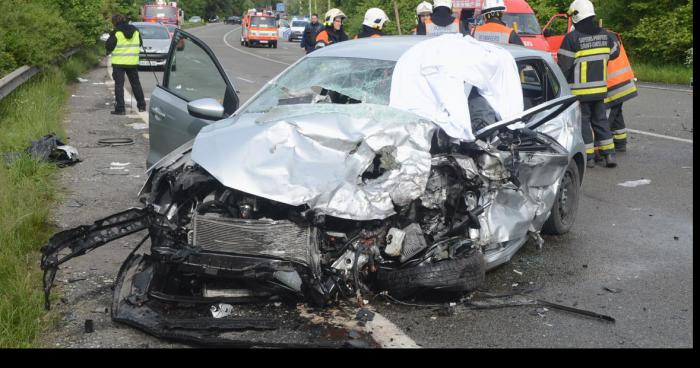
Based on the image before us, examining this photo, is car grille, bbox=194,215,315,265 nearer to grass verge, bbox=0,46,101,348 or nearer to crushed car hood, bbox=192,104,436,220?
crushed car hood, bbox=192,104,436,220

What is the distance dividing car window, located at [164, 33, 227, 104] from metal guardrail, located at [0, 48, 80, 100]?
4.56 meters

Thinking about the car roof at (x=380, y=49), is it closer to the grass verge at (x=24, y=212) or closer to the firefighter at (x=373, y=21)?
the grass verge at (x=24, y=212)

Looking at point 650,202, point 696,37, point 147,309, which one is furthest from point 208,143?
point 696,37

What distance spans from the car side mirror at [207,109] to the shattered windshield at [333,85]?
0.19 m

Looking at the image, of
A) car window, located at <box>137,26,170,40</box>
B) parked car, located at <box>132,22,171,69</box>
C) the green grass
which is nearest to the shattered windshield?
the green grass

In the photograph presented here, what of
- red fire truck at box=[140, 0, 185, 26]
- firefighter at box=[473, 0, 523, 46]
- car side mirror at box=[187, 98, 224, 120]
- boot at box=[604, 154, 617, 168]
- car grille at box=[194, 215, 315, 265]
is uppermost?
red fire truck at box=[140, 0, 185, 26]

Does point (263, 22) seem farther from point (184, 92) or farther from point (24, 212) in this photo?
point (24, 212)

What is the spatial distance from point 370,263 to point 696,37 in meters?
Answer: 11.7

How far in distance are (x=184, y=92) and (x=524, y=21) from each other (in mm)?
13909

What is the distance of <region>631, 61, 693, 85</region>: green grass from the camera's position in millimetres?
19625

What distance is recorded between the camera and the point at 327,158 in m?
4.63

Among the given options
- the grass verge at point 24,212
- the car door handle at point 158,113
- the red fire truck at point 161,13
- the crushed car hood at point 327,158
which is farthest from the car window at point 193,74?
the red fire truck at point 161,13

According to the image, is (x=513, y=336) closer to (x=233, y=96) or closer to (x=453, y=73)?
(x=453, y=73)

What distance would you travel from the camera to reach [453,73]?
17.8 ft
